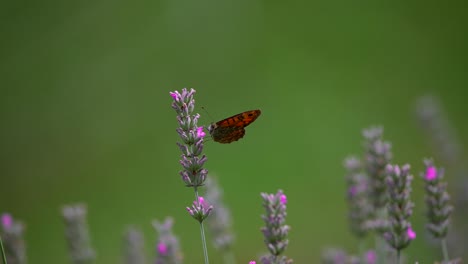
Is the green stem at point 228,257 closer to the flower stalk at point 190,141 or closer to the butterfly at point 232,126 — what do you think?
the butterfly at point 232,126

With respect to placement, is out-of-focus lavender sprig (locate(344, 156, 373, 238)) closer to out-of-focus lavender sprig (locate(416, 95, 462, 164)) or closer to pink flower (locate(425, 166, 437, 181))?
pink flower (locate(425, 166, 437, 181))

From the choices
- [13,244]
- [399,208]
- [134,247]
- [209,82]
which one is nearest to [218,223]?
[134,247]

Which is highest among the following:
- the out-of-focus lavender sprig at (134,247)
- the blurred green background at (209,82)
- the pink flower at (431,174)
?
the blurred green background at (209,82)

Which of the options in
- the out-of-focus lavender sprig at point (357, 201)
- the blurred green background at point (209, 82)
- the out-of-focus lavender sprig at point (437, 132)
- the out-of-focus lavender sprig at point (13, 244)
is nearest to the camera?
the out-of-focus lavender sprig at point (13, 244)

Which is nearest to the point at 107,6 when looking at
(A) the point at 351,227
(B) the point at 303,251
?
(B) the point at 303,251

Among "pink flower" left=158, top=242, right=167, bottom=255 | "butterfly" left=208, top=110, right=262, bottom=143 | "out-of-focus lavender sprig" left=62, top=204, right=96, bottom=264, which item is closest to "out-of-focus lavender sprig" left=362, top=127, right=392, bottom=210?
"butterfly" left=208, top=110, right=262, bottom=143

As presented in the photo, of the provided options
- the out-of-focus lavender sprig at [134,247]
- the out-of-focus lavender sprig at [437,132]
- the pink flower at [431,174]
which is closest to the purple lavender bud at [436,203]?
the pink flower at [431,174]
